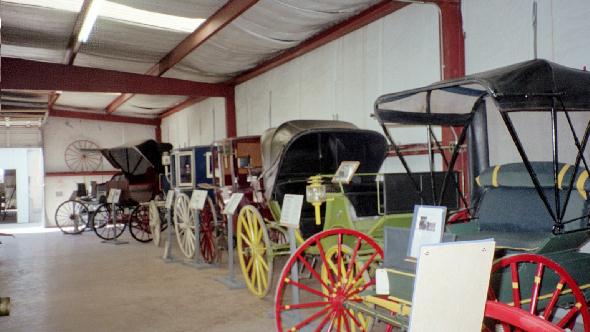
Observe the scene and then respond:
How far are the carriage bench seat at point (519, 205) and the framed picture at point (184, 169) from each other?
19.5 ft

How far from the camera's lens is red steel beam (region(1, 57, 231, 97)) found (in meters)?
8.44

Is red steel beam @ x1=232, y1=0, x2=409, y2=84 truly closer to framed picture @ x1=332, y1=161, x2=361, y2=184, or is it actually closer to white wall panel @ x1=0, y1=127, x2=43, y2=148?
framed picture @ x1=332, y1=161, x2=361, y2=184

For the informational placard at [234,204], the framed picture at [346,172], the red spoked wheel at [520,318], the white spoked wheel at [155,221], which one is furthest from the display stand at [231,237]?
the red spoked wheel at [520,318]

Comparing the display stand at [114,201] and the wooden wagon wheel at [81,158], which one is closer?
the display stand at [114,201]

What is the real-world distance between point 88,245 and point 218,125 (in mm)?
4022

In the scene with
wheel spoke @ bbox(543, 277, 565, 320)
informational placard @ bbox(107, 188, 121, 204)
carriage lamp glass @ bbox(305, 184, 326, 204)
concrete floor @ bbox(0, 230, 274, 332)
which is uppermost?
carriage lamp glass @ bbox(305, 184, 326, 204)

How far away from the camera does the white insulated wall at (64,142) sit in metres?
14.7

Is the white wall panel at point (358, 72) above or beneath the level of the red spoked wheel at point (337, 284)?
above

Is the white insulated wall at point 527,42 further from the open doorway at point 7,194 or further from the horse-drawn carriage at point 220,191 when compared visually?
the open doorway at point 7,194

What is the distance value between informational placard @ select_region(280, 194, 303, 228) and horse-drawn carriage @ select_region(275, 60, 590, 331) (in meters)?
0.26

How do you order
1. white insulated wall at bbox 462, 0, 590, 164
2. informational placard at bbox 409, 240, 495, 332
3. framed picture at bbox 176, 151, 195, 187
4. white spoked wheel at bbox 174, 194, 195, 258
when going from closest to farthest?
informational placard at bbox 409, 240, 495, 332 < white insulated wall at bbox 462, 0, 590, 164 < white spoked wheel at bbox 174, 194, 195, 258 < framed picture at bbox 176, 151, 195, 187

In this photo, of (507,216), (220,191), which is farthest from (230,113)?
(507,216)

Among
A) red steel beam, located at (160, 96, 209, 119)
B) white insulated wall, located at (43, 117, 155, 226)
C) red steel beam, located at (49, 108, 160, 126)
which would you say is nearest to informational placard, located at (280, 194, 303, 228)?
red steel beam, located at (160, 96, 209, 119)

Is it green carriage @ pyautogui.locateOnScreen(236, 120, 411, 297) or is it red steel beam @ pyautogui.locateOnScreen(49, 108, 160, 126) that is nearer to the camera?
green carriage @ pyautogui.locateOnScreen(236, 120, 411, 297)
